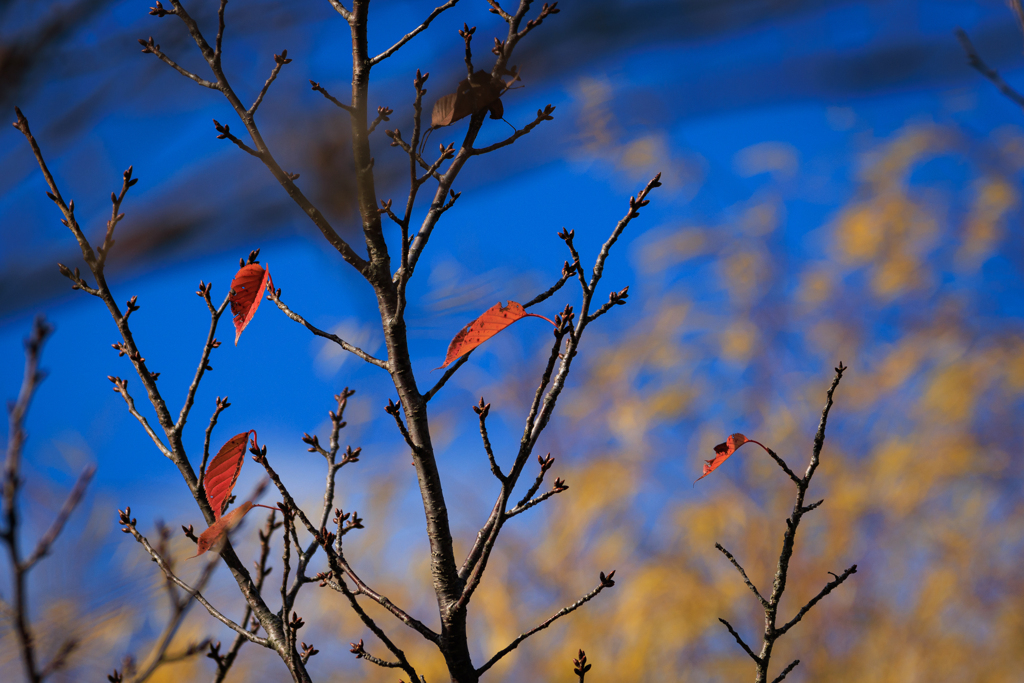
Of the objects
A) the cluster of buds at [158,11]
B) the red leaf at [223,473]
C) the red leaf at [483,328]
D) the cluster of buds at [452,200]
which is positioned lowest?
the red leaf at [223,473]

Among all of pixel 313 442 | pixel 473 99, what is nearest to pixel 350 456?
pixel 313 442

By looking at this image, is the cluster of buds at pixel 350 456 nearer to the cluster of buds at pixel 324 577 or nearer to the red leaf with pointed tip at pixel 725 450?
the cluster of buds at pixel 324 577

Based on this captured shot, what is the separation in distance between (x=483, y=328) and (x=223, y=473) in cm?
46

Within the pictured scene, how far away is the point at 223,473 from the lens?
930 mm

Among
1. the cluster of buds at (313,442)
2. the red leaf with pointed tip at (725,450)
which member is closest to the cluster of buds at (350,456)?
the cluster of buds at (313,442)

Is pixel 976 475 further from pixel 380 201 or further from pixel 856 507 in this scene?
pixel 380 201

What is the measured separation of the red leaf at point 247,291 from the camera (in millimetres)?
919

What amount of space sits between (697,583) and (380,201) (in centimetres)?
385

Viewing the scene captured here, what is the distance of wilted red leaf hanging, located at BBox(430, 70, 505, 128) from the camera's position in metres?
0.89

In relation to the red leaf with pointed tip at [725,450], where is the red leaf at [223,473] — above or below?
below

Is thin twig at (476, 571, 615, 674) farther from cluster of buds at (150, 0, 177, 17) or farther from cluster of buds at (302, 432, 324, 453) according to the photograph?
cluster of buds at (150, 0, 177, 17)

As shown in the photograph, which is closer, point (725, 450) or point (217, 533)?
point (217, 533)

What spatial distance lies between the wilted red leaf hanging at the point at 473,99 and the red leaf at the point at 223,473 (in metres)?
0.56

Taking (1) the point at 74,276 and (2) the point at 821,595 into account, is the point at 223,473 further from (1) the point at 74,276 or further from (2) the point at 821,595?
(2) the point at 821,595
